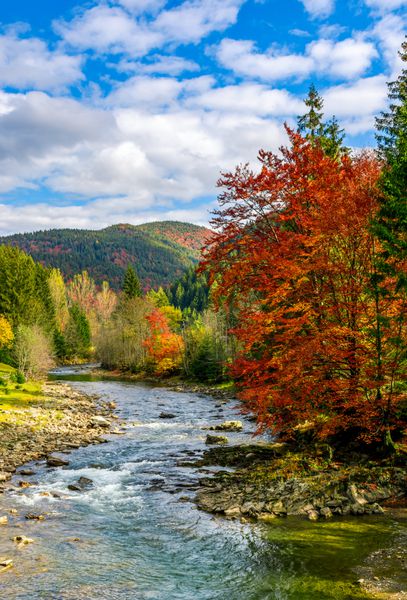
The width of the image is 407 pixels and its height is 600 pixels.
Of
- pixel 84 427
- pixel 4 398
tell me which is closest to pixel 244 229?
pixel 84 427

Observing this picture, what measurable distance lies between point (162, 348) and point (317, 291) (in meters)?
56.9

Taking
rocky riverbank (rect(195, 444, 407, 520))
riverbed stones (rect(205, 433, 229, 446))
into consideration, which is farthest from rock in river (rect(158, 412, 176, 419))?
rocky riverbank (rect(195, 444, 407, 520))

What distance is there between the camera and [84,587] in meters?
10.3

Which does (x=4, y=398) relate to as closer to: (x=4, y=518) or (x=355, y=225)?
(x=4, y=518)

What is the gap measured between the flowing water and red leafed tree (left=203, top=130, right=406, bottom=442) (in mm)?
4853

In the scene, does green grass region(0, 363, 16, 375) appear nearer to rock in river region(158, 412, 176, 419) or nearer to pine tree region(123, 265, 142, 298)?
rock in river region(158, 412, 176, 419)

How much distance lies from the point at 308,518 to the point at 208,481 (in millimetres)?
5513

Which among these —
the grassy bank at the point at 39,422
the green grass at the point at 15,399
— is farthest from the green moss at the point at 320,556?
the green grass at the point at 15,399

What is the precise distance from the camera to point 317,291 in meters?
18.1

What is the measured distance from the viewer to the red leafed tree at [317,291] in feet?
54.2

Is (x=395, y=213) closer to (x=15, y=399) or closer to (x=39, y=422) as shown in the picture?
(x=39, y=422)

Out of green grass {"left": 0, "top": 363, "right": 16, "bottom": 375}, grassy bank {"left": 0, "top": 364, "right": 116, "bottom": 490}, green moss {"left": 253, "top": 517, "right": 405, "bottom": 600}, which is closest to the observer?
green moss {"left": 253, "top": 517, "right": 405, "bottom": 600}

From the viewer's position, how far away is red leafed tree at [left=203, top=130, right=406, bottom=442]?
54.2 feet

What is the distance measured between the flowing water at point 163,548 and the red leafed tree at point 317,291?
485cm
